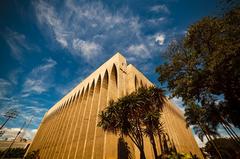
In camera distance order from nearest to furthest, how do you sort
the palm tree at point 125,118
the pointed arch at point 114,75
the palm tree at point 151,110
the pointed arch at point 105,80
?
1. the palm tree at point 125,118
2. the palm tree at point 151,110
3. the pointed arch at point 114,75
4. the pointed arch at point 105,80

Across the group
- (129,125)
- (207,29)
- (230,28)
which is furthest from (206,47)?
(129,125)

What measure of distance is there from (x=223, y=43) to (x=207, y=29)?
3.89 m

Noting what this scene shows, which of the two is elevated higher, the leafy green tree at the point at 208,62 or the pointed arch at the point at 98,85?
the pointed arch at the point at 98,85

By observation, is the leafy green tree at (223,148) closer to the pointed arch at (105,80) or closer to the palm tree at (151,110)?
the palm tree at (151,110)

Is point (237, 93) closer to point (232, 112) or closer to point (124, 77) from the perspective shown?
point (232, 112)

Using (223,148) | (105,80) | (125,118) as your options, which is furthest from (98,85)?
(223,148)

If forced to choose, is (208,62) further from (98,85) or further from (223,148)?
(223,148)

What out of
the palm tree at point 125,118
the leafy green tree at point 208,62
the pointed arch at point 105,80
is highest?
the pointed arch at point 105,80

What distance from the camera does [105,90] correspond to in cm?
2759

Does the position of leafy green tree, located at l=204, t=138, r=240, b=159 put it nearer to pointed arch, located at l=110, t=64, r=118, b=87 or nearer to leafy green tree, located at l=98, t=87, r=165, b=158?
leafy green tree, located at l=98, t=87, r=165, b=158

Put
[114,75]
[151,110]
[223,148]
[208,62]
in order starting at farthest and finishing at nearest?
[223,148], [114,75], [151,110], [208,62]

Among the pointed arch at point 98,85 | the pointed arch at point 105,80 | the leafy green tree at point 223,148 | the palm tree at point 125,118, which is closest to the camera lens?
the palm tree at point 125,118

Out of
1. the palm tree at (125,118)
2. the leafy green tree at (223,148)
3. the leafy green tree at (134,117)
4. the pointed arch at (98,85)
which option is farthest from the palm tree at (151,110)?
the leafy green tree at (223,148)

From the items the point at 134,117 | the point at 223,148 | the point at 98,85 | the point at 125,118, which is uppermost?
the point at 98,85
